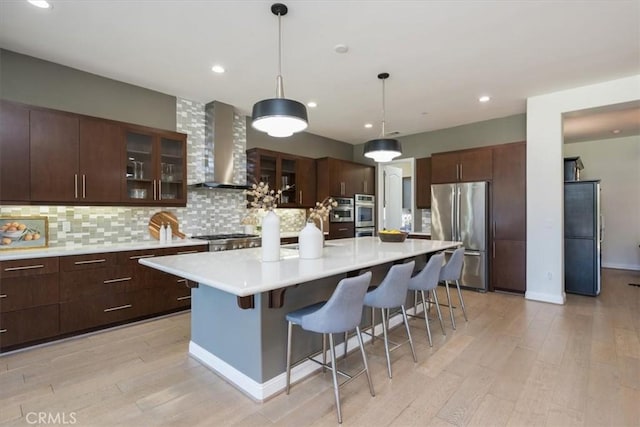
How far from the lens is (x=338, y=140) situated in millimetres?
6902

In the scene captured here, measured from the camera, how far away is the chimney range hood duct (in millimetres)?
4480

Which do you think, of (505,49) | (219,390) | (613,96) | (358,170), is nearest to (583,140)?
(613,96)

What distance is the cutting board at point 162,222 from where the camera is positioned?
4141 millimetres

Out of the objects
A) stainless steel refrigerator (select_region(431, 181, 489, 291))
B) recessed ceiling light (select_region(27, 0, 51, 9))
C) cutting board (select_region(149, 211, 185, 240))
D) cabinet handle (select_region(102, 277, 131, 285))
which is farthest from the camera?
stainless steel refrigerator (select_region(431, 181, 489, 291))

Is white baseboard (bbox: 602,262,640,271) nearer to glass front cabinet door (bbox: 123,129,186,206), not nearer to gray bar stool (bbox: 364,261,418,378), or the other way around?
gray bar stool (bbox: 364,261,418,378)

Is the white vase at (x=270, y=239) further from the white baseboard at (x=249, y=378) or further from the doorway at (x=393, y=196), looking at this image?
the doorway at (x=393, y=196)

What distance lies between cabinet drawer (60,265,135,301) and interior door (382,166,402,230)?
5.12 m

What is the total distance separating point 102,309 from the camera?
3.28 m

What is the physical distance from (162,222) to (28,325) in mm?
1704

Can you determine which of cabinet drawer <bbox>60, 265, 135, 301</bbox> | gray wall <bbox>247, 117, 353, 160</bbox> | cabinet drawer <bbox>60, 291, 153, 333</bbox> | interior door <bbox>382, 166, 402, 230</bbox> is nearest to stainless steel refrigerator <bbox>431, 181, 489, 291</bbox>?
interior door <bbox>382, 166, 402, 230</bbox>

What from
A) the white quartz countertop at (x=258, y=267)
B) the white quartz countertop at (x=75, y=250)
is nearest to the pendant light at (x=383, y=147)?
the white quartz countertop at (x=258, y=267)

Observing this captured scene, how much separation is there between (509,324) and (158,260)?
3.61m

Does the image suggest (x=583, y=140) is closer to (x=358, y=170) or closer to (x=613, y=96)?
(x=613, y=96)

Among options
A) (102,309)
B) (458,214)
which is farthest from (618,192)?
(102,309)
